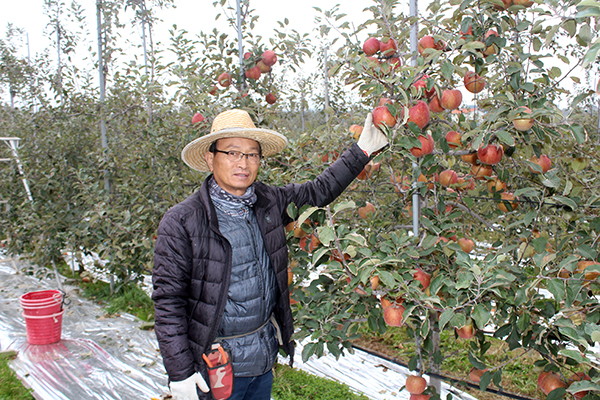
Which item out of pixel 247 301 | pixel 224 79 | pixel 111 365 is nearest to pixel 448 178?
pixel 247 301

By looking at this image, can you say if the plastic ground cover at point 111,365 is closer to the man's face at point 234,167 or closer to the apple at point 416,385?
A: the apple at point 416,385

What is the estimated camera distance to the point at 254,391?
1.57 meters

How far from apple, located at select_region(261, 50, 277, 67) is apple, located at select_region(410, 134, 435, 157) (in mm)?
1328

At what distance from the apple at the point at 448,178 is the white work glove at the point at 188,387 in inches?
44.8

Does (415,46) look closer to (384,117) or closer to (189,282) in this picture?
(384,117)

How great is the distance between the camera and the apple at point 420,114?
143 cm

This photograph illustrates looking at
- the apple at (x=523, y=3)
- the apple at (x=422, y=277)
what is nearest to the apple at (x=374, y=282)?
the apple at (x=422, y=277)

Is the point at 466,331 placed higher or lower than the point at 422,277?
lower

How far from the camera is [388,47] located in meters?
1.68

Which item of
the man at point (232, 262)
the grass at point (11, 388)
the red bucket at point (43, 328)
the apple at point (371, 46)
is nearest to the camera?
the man at point (232, 262)

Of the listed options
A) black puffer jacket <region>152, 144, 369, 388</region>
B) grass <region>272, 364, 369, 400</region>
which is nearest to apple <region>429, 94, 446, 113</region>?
black puffer jacket <region>152, 144, 369, 388</region>

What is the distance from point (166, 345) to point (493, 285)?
3.30 ft

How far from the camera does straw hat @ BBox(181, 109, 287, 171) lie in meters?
1.47

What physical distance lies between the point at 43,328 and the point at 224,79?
253 cm
